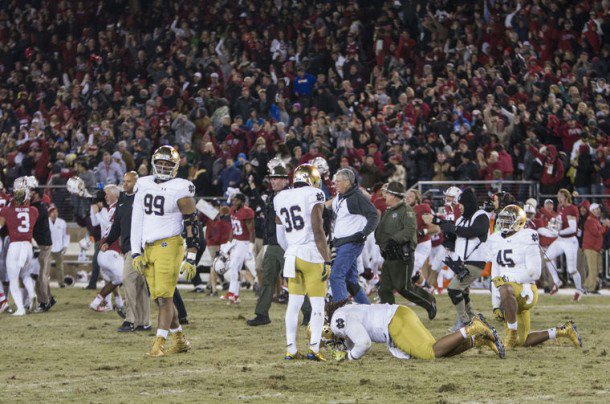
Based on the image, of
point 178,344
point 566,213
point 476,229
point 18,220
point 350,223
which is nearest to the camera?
point 178,344

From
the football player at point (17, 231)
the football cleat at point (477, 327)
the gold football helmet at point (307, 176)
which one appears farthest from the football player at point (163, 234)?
the football player at point (17, 231)

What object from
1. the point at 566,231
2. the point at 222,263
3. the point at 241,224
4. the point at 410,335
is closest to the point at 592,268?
the point at 566,231

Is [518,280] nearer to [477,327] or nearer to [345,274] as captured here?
[477,327]

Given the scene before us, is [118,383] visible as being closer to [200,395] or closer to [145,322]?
[200,395]

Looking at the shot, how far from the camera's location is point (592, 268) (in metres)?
19.3

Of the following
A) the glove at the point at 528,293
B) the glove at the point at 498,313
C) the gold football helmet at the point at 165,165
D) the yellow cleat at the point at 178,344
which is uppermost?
the gold football helmet at the point at 165,165

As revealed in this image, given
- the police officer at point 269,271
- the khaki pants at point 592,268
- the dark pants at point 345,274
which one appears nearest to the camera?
the dark pants at point 345,274

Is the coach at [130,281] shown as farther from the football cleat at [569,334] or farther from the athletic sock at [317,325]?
the football cleat at [569,334]

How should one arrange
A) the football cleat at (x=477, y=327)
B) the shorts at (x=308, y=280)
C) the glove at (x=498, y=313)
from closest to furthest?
the football cleat at (x=477, y=327), the shorts at (x=308, y=280), the glove at (x=498, y=313)

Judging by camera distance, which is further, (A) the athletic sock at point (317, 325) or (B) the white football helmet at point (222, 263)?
(B) the white football helmet at point (222, 263)

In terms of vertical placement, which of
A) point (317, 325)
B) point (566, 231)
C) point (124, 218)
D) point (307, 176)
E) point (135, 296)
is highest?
point (307, 176)

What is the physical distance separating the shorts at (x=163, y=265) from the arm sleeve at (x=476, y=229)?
12.1ft

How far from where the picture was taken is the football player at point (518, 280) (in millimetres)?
11062

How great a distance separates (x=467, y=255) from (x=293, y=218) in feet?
10.8
